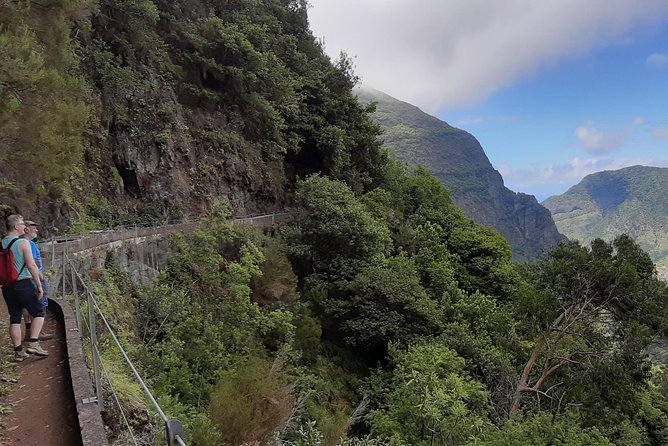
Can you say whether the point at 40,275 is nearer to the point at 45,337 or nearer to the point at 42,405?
the point at 45,337

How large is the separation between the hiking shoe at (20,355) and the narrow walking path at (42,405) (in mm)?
53

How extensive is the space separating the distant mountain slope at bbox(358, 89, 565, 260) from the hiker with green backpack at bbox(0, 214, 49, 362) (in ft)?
377

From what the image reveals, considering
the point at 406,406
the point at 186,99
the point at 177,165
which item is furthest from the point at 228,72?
the point at 406,406

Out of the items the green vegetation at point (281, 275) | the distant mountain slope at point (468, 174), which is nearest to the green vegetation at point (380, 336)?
the green vegetation at point (281, 275)

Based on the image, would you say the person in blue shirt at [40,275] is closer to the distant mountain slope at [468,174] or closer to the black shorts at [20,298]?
the black shorts at [20,298]

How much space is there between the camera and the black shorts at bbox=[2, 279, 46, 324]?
555cm

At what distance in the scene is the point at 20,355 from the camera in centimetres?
551

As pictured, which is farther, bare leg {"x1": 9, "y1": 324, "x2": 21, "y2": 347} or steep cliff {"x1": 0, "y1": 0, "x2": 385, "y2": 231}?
steep cliff {"x1": 0, "y1": 0, "x2": 385, "y2": 231}

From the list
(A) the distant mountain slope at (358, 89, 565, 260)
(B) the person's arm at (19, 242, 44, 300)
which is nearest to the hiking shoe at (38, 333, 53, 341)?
(B) the person's arm at (19, 242, 44, 300)

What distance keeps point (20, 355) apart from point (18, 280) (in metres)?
0.87

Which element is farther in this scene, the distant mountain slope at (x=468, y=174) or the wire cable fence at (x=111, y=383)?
the distant mountain slope at (x=468, y=174)

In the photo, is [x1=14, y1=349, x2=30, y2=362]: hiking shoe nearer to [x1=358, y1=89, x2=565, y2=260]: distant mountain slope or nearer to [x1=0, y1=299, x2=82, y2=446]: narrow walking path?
[x1=0, y1=299, x2=82, y2=446]: narrow walking path

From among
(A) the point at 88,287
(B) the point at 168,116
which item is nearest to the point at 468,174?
(B) the point at 168,116

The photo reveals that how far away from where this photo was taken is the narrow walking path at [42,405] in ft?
12.9
